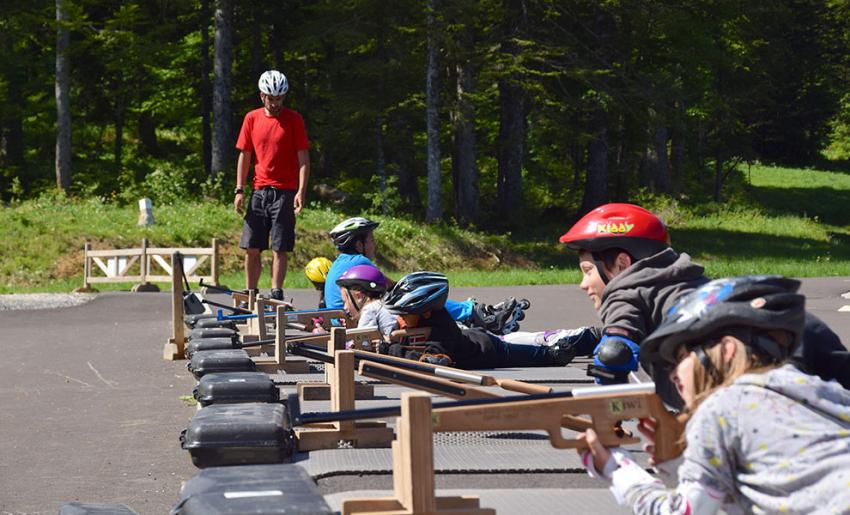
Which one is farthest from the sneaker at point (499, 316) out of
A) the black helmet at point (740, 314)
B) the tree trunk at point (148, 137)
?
the tree trunk at point (148, 137)

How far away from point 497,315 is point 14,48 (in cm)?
3688

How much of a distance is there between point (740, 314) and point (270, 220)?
441 inches

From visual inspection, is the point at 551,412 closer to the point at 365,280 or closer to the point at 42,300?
the point at 365,280

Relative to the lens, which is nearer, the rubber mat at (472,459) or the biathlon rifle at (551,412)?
the biathlon rifle at (551,412)

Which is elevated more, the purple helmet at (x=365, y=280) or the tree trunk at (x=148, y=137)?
the tree trunk at (x=148, y=137)

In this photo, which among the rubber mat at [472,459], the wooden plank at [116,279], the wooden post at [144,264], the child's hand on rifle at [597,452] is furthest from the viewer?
the wooden plank at [116,279]

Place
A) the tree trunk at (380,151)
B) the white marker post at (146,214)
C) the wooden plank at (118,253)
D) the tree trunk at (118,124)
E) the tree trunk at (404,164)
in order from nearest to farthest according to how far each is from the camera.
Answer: the wooden plank at (118,253) < the white marker post at (146,214) < the tree trunk at (380,151) < the tree trunk at (404,164) < the tree trunk at (118,124)

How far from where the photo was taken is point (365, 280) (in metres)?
10.6

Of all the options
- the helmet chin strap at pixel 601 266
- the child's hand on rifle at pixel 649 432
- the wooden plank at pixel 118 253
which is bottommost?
the wooden plank at pixel 118 253

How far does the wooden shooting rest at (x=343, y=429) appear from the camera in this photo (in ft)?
22.2

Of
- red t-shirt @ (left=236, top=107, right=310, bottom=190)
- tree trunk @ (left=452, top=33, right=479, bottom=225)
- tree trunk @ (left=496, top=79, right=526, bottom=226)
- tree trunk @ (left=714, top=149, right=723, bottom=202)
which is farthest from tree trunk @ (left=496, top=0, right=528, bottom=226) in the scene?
red t-shirt @ (left=236, top=107, right=310, bottom=190)

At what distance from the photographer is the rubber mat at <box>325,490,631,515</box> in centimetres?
541

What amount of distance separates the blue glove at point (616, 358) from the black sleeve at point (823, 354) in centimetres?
120

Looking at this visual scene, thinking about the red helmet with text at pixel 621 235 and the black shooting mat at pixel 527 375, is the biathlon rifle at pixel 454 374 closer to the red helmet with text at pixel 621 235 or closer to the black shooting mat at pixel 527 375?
the red helmet with text at pixel 621 235
